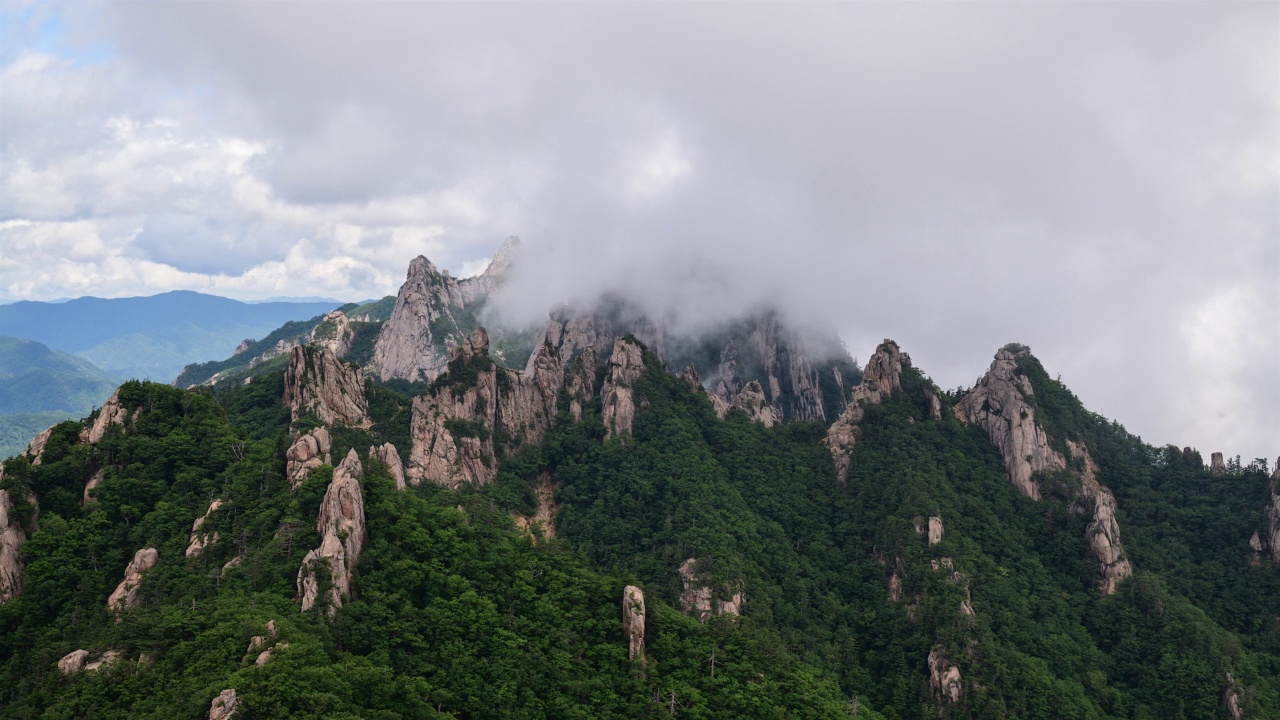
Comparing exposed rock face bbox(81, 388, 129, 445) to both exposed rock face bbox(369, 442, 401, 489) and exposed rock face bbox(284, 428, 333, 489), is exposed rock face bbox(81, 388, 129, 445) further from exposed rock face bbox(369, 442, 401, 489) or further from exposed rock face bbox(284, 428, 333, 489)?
exposed rock face bbox(369, 442, 401, 489)

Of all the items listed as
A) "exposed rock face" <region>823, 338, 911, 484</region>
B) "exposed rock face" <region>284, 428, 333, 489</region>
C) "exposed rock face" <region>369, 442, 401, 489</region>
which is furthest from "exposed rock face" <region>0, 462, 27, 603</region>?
"exposed rock face" <region>823, 338, 911, 484</region>

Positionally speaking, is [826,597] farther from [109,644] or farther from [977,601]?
[109,644]

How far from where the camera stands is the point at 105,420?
283ft

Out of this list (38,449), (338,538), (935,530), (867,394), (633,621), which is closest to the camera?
(338,538)

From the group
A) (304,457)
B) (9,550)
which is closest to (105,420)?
(9,550)

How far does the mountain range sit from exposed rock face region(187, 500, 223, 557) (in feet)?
0.92

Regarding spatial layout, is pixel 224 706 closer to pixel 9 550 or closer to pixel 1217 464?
pixel 9 550

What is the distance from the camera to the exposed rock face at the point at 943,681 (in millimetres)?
100062

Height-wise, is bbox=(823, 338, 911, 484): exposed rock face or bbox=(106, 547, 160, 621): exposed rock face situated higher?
bbox=(823, 338, 911, 484): exposed rock face

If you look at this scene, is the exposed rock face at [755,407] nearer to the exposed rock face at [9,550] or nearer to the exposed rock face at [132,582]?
the exposed rock face at [132,582]

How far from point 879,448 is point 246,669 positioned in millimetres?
107003

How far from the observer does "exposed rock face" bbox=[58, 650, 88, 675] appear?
6216 centimetres

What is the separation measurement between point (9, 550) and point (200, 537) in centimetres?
1450

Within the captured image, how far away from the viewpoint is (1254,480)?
136m
